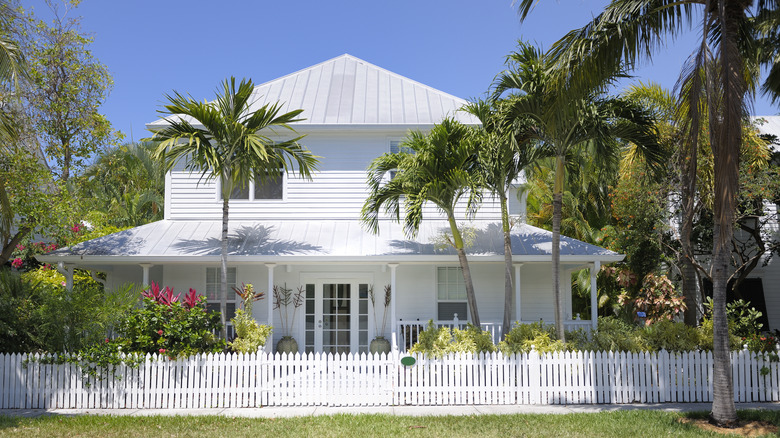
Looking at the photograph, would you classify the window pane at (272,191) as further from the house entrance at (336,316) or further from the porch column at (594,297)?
the porch column at (594,297)

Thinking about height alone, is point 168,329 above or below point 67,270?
below

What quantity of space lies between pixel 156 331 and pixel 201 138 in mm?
4004

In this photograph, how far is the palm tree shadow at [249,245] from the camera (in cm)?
1395

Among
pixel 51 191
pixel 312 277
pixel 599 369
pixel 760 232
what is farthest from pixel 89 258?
pixel 760 232

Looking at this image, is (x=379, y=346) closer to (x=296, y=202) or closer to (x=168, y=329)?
(x=296, y=202)

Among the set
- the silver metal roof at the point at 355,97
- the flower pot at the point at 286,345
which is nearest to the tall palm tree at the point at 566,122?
the silver metal roof at the point at 355,97

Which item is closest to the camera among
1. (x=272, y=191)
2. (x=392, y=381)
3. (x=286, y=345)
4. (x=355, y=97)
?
(x=392, y=381)

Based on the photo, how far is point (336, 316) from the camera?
623 inches

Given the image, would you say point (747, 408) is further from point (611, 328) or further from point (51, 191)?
point (51, 191)

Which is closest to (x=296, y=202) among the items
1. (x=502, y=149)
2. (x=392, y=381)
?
(x=502, y=149)

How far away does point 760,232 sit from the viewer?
17.4 meters

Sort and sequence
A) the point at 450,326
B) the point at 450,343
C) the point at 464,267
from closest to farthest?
1. the point at 450,343
2. the point at 464,267
3. the point at 450,326

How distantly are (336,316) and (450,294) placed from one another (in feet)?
10.0

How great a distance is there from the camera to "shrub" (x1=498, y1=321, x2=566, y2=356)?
36.6 feet
